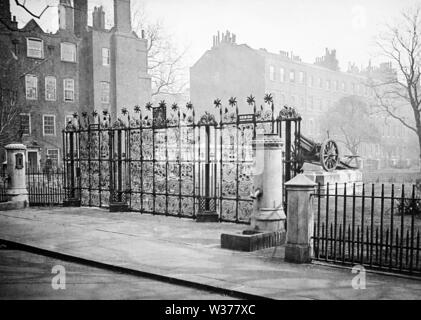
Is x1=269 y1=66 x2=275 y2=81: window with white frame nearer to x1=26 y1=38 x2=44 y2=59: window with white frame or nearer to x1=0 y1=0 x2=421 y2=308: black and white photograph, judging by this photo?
x1=0 y1=0 x2=421 y2=308: black and white photograph

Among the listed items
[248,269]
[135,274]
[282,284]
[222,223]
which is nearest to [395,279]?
[282,284]

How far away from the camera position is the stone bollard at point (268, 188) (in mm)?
8117

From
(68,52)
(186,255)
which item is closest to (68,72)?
(68,52)

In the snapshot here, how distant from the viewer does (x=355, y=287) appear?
5406 mm

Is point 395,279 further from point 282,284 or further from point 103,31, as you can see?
point 103,31

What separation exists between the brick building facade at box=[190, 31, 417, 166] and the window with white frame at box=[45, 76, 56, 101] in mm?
18260

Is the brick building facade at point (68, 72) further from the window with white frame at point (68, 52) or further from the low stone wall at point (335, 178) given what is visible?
the low stone wall at point (335, 178)

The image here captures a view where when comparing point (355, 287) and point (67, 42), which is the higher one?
point (67, 42)

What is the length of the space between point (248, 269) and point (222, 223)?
4.50 metres

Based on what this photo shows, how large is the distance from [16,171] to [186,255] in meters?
9.08

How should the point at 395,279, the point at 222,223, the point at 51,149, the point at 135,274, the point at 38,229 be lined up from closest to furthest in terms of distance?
the point at 395,279 < the point at 135,274 < the point at 38,229 < the point at 222,223 < the point at 51,149

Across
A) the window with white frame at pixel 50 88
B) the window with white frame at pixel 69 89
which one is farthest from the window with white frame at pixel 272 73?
the window with white frame at pixel 50 88

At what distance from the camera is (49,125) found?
36.9m

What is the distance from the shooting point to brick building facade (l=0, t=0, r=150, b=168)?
35.3m
